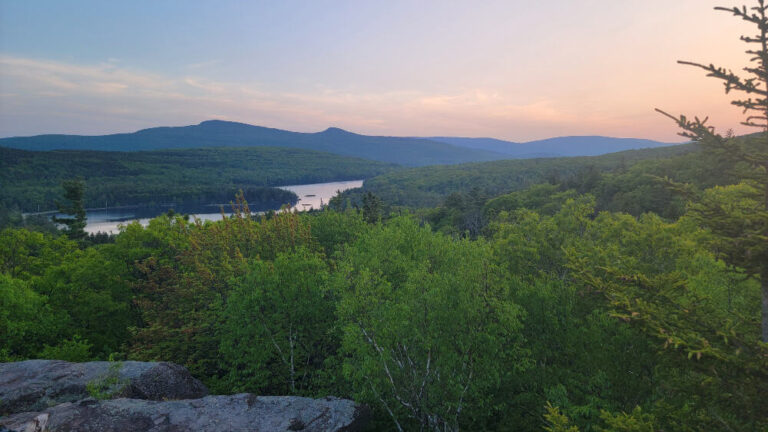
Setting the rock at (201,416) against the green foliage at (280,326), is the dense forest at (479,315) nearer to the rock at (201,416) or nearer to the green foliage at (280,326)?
the green foliage at (280,326)

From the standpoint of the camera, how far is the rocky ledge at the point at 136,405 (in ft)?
46.1

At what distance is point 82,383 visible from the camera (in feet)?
57.6

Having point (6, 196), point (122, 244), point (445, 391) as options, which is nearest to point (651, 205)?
point (445, 391)

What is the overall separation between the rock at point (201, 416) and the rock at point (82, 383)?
82.1 inches

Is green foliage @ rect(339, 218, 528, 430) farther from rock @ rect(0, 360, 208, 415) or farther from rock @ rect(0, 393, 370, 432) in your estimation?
rock @ rect(0, 360, 208, 415)

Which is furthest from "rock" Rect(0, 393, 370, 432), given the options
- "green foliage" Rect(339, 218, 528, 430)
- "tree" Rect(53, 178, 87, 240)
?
"tree" Rect(53, 178, 87, 240)

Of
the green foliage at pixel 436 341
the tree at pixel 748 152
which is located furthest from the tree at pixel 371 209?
the tree at pixel 748 152

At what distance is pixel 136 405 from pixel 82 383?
15.0 feet

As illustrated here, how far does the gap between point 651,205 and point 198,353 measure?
81624mm

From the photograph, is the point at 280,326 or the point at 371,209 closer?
the point at 280,326

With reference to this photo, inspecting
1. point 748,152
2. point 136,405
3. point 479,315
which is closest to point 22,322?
point 136,405

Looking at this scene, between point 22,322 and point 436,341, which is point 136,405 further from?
point 22,322

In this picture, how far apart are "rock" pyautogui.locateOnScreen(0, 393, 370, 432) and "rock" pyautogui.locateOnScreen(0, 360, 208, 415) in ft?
6.84

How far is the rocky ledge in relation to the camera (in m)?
14.0
